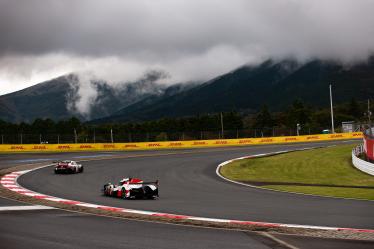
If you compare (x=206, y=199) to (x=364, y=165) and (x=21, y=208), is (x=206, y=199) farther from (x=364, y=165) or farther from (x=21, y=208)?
(x=364, y=165)

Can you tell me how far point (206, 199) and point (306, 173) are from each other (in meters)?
16.6

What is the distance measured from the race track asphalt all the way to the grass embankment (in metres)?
2.41

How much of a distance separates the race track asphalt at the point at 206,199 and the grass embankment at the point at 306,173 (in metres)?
2.41

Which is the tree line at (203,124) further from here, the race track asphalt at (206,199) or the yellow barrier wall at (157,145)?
the race track asphalt at (206,199)

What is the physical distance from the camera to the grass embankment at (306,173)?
24.0 m

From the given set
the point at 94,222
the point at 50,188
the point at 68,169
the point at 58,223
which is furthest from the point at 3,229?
the point at 68,169

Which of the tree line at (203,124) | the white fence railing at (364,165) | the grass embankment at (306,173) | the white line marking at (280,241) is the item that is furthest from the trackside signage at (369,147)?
the tree line at (203,124)

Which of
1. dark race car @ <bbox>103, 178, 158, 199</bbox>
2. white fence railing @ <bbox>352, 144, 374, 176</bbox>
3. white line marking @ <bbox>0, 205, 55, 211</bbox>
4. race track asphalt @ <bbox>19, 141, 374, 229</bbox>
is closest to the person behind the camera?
race track asphalt @ <bbox>19, 141, 374, 229</bbox>

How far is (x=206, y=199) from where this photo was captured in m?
18.3

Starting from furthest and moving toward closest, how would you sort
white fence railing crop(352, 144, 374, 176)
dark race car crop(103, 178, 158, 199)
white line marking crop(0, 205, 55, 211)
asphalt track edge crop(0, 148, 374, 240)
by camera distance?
1. white fence railing crop(352, 144, 374, 176)
2. dark race car crop(103, 178, 158, 199)
3. white line marking crop(0, 205, 55, 211)
4. asphalt track edge crop(0, 148, 374, 240)

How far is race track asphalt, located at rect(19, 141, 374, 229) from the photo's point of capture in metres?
13.7

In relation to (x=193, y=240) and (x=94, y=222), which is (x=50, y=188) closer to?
(x=94, y=222)

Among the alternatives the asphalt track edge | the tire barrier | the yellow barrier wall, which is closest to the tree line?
the yellow barrier wall

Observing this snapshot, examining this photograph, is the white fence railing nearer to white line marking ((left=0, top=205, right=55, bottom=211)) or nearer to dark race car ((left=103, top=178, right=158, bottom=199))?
dark race car ((left=103, top=178, right=158, bottom=199))
